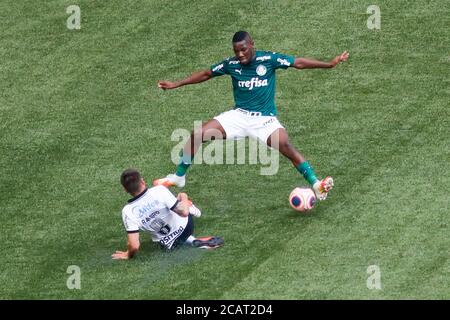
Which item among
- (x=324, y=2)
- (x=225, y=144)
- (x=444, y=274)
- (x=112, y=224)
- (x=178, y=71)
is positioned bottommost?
(x=444, y=274)

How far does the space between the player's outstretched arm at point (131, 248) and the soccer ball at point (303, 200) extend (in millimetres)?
2604

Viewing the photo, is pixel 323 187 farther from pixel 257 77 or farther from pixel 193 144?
pixel 193 144

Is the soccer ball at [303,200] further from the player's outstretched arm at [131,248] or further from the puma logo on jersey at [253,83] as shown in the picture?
the player's outstretched arm at [131,248]

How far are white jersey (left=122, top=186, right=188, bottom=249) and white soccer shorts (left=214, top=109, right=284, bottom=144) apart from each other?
1.96m

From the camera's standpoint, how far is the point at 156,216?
63.4 feet

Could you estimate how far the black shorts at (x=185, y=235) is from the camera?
19609 mm

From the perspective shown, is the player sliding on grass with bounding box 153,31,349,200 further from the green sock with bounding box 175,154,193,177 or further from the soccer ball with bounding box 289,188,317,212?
the soccer ball with bounding box 289,188,317,212

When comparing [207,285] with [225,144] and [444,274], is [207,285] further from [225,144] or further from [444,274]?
[225,144]

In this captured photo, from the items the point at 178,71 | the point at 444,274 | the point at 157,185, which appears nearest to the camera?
the point at 444,274

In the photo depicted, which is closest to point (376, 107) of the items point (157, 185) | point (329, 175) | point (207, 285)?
point (329, 175)

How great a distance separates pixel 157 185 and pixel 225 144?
3102mm

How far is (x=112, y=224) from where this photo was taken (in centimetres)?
2059

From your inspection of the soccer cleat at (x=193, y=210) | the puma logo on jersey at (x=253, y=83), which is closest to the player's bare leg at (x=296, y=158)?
the puma logo on jersey at (x=253, y=83)

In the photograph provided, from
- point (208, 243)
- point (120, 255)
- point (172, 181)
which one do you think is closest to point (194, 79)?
point (172, 181)
